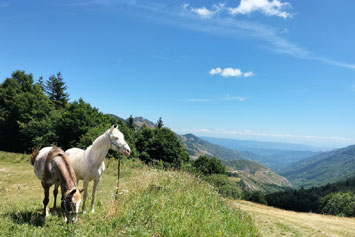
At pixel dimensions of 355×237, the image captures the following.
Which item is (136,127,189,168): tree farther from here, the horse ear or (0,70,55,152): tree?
the horse ear

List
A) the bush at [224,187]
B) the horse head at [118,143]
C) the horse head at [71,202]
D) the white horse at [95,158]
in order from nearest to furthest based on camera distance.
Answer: the horse head at [71,202], the horse head at [118,143], the white horse at [95,158], the bush at [224,187]

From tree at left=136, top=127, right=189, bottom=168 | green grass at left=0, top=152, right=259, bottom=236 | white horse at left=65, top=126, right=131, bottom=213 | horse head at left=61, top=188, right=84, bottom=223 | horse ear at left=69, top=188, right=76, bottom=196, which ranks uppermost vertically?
white horse at left=65, top=126, right=131, bottom=213

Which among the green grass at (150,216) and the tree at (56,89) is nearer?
the green grass at (150,216)

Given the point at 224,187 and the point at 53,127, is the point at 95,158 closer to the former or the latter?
the point at 224,187

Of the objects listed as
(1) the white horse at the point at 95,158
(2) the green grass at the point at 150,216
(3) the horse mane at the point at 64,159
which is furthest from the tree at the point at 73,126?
(3) the horse mane at the point at 64,159

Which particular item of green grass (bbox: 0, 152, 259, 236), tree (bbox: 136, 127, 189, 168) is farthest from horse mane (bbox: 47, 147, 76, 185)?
tree (bbox: 136, 127, 189, 168)

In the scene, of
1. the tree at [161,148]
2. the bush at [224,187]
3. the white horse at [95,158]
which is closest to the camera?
the white horse at [95,158]

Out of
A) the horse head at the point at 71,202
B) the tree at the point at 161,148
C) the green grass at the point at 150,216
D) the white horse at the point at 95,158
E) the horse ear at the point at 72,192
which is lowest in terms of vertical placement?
the tree at the point at 161,148

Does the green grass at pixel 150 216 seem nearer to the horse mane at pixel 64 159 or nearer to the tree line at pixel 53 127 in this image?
the horse mane at pixel 64 159

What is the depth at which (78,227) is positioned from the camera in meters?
5.28

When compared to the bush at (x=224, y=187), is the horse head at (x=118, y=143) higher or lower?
higher

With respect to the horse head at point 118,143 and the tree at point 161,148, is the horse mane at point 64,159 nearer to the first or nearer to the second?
the horse head at point 118,143

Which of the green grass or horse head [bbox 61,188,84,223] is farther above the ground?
horse head [bbox 61,188,84,223]

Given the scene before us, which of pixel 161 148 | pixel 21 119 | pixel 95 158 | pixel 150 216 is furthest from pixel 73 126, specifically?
pixel 150 216
